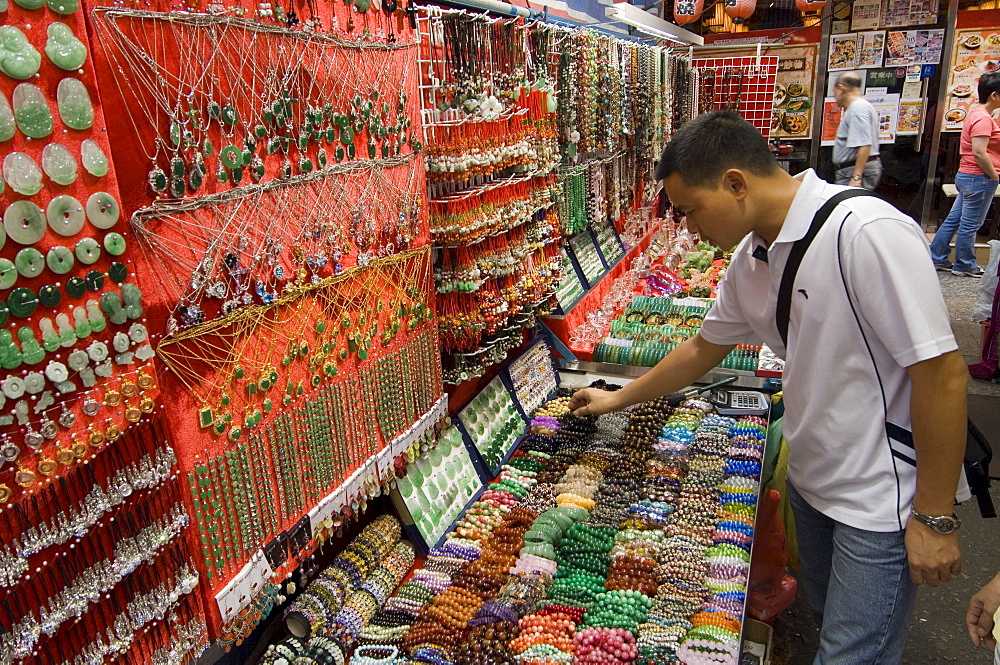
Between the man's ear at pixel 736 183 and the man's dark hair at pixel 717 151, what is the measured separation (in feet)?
0.04

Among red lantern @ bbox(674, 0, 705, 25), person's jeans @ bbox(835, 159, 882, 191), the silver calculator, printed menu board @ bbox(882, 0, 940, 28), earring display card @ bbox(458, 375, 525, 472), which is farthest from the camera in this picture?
printed menu board @ bbox(882, 0, 940, 28)

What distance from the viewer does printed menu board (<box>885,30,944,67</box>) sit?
7867 millimetres

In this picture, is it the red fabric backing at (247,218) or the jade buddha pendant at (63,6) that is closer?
the jade buddha pendant at (63,6)

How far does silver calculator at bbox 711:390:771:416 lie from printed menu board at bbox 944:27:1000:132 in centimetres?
682

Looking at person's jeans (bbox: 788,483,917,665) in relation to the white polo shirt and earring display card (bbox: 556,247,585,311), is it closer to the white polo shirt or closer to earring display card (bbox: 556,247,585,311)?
the white polo shirt

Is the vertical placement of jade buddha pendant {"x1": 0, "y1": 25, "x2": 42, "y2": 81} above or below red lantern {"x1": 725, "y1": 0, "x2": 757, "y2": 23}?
below

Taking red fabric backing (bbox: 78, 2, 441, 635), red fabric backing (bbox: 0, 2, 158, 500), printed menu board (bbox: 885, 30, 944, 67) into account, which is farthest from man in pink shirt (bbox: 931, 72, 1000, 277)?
red fabric backing (bbox: 0, 2, 158, 500)

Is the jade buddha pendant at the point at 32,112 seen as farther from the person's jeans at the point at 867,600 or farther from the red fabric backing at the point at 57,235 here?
the person's jeans at the point at 867,600

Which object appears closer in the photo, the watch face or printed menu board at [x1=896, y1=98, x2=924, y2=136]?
the watch face

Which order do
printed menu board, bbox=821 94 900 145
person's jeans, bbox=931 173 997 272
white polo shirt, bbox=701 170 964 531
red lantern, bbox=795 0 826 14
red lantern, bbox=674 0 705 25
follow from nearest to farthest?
white polo shirt, bbox=701 170 964 531 < red lantern, bbox=674 0 705 25 < person's jeans, bbox=931 173 997 272 < red lantern, bbox=795 0 826 14 < printed menu board, bbox=821 94 900 145

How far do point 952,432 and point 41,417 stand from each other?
169 centimetres

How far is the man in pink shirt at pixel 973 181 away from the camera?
6521 millimetres

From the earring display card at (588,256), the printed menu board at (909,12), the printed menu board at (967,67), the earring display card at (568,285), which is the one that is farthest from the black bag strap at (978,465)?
the printed menu board at (909,12)

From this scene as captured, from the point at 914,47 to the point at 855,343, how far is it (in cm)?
828
